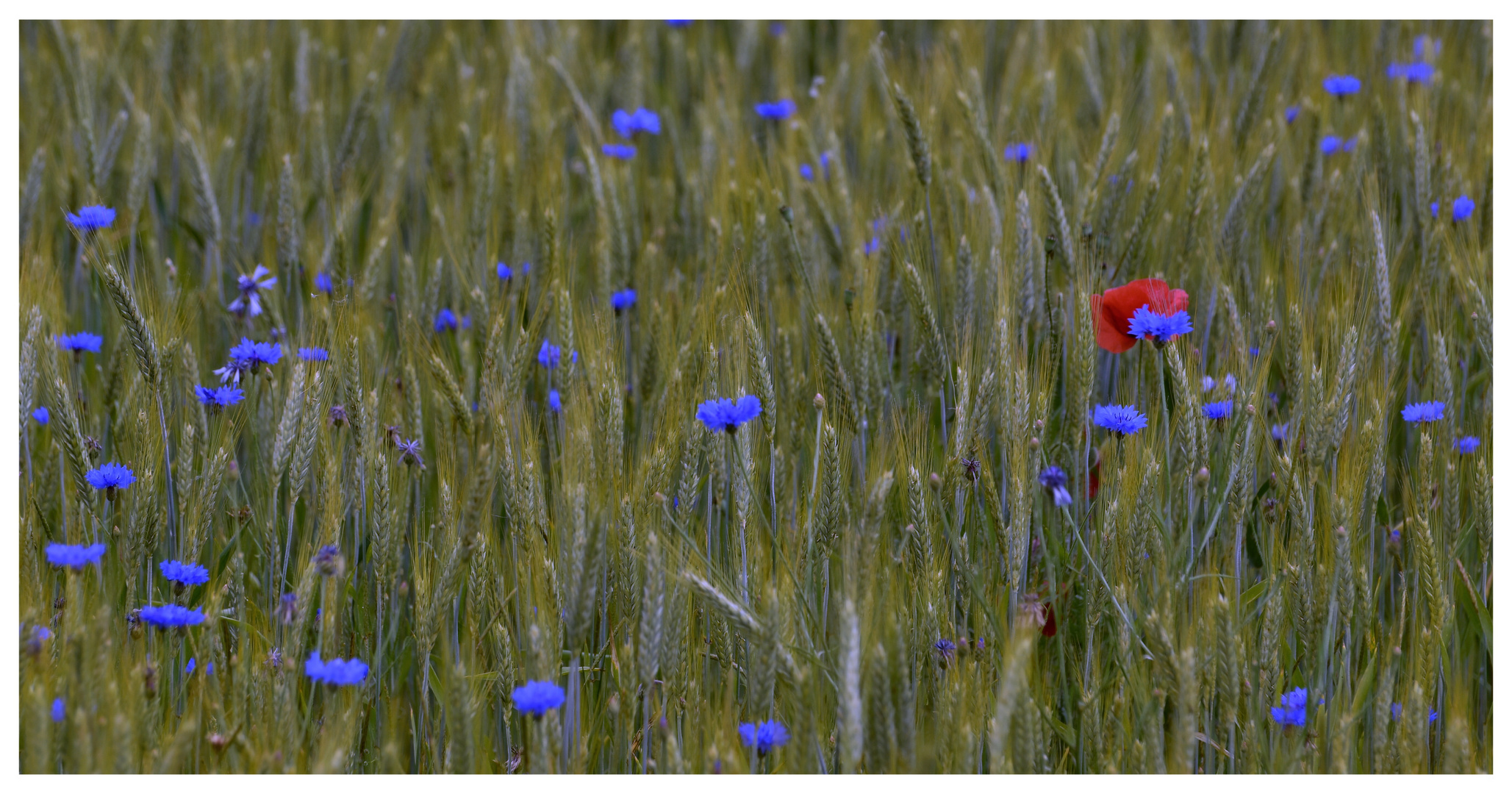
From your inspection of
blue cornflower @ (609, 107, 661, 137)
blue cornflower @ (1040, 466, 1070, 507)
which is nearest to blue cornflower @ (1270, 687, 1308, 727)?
blue cornflower @ (1040, 466, 1070, 507)

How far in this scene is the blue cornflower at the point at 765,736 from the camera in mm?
1534

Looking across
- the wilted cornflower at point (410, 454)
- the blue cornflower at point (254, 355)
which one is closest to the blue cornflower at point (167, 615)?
the wilted cornflower at point (410, 454)

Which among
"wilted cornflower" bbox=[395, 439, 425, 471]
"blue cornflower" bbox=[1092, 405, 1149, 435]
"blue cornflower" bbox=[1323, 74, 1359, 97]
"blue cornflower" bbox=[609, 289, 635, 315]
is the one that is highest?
"blue cornflower" bbox=[1323, 74, 1359, 97]

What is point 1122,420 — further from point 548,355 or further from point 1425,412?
point 548,355

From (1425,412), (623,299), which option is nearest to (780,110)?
(623,299)

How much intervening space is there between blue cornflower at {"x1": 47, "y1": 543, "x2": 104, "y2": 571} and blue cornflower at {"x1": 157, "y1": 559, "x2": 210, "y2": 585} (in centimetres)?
11

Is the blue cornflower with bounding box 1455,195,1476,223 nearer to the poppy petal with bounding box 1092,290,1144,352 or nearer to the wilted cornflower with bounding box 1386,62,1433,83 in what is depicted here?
the wilted cornflower with bounding box 1386,62,1433,83

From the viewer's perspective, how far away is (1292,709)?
1.63 m

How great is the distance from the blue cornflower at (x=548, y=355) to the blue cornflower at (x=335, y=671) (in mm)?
773

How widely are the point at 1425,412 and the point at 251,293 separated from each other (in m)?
2.22

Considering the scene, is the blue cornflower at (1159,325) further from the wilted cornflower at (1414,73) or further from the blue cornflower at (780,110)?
the wilted cornflower at (1414,73)

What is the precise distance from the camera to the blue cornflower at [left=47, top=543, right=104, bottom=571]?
1.59m

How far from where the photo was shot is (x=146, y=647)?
1698 millimetres

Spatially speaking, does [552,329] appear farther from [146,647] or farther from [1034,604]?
[1034,604]
